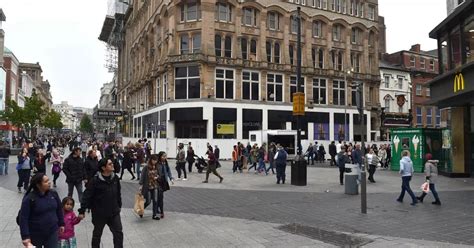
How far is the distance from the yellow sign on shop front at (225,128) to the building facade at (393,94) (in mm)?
22212

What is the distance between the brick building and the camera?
54125 millimetres

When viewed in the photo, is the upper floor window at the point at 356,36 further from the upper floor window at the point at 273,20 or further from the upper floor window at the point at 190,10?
the upper floor window at the point at 190,10

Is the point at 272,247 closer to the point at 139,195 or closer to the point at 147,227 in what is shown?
the point at 147,227

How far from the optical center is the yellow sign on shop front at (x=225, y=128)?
3775 cm

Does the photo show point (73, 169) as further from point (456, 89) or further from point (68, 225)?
point (456, 89)

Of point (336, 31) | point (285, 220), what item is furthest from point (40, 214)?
point (336, 31)

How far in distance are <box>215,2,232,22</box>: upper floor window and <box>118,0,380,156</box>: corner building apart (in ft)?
0.32

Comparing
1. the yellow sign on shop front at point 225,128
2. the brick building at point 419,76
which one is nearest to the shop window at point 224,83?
the yellow sign on shop front at point 225,128

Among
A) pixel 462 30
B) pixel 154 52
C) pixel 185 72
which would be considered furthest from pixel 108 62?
pixel 462 30

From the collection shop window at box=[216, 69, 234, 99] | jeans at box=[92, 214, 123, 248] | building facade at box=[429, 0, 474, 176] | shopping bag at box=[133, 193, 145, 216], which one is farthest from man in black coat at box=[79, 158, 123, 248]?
shop window at box=[216, 69, 234, 99]

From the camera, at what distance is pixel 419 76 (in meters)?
53.9

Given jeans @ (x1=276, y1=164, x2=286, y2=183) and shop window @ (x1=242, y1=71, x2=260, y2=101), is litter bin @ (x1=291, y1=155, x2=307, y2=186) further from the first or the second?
shop window @ (x1=242, y1=71, x2=260, y2=101)

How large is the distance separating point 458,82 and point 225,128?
23718 mm

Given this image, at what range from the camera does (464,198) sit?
13.1 meters
